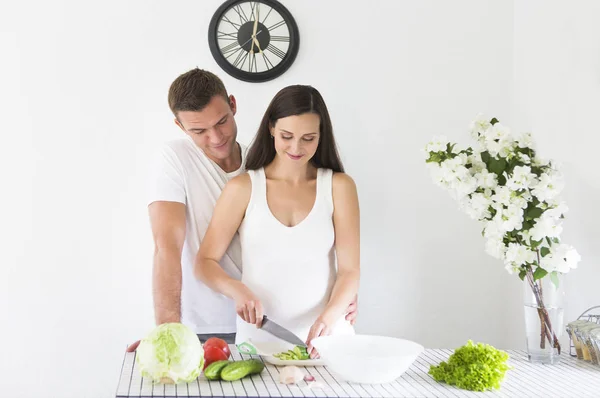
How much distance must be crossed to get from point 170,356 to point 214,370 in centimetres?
14

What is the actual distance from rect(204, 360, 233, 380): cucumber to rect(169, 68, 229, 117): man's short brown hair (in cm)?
94

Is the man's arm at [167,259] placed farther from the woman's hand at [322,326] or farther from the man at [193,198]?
the woman's hand at [322,326]

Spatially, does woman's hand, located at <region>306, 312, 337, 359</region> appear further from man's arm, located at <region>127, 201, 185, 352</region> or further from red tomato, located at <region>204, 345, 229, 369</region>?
man's arm, located at <region>127, 201, 185, 352</region>

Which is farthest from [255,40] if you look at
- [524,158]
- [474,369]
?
[474,369]

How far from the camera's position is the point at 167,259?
228 centimetres

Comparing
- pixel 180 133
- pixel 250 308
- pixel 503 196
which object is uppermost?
pixel 180 133

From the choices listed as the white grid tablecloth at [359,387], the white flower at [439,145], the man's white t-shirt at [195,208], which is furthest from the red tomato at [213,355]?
the white flower at [439,145]

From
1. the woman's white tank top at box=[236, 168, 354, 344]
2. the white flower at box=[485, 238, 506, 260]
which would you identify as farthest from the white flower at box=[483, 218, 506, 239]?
the woman's white tank top at box=[236, 168, 354, 344]

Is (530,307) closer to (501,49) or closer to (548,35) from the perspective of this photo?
(548,35)

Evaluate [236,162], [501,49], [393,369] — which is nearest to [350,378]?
[393,369]

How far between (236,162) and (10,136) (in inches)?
37.9

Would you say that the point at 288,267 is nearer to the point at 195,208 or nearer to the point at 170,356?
the point at 195,208

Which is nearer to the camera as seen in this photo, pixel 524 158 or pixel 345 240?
pixel 524 158

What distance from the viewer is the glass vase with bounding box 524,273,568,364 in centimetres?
201
